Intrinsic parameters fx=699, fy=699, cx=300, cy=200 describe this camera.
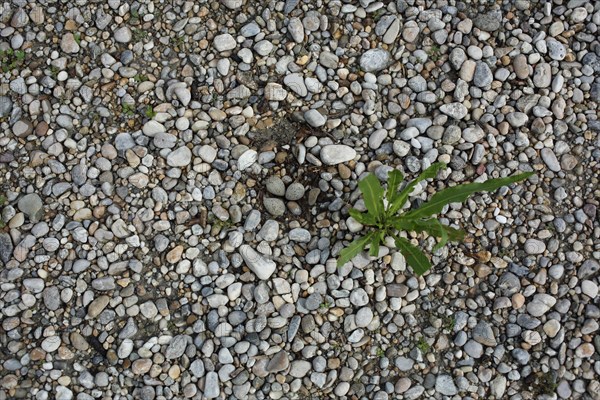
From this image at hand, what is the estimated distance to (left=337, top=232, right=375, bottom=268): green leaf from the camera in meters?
3.01

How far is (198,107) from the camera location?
10.8ft

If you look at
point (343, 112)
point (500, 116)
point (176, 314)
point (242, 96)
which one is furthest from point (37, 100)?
point (500, 116)

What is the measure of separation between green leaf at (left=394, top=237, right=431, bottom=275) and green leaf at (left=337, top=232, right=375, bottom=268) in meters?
0.13

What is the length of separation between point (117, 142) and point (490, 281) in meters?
1.82

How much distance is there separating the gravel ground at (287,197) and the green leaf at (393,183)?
0.14 m

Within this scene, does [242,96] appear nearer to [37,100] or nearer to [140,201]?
[140,201]

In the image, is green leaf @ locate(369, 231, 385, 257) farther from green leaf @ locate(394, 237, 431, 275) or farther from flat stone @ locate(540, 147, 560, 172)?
flat stone @ locate(540, 147, 560, 172)

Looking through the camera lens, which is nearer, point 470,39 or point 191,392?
point 191,392

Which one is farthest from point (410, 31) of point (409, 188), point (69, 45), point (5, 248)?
point (5, 248)

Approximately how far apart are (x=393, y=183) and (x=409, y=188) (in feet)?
0.25

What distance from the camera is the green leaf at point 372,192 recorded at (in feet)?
9.78

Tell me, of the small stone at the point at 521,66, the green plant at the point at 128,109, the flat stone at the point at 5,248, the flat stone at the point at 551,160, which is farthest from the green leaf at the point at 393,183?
the flat stone at the point at 5,248

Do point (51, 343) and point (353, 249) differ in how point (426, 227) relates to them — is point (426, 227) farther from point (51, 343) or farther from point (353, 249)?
point (51, 343)

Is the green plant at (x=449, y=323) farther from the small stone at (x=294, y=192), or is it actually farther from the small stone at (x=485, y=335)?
the small stone at (x=294, y=192)
